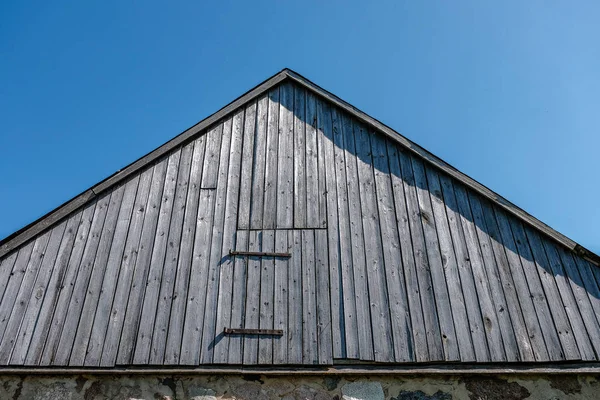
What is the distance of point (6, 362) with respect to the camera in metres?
3.88

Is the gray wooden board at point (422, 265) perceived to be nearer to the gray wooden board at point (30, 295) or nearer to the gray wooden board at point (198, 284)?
the gray wooden board at point (198, 284)

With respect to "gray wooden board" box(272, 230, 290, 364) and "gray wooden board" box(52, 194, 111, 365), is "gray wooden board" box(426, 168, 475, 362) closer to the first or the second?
"gray wooden board" box(272, 230, 290, 364)

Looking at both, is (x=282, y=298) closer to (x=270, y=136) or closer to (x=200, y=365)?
(x=200, y=365)

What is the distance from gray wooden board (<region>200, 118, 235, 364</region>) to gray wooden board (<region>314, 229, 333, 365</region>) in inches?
24.2

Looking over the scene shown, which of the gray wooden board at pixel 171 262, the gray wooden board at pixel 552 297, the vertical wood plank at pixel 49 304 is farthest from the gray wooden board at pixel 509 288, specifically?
the vertical wood plank at pixel 49 304

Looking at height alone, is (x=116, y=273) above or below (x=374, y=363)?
above

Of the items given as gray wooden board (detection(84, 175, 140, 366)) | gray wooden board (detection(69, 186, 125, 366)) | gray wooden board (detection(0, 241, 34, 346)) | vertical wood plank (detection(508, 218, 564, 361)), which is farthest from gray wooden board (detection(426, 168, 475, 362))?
gray wooden board (detection(0, 241, 34, 346))

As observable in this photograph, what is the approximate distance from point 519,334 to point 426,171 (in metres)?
1.97

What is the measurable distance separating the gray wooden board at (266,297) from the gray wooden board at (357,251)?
28.8 inches

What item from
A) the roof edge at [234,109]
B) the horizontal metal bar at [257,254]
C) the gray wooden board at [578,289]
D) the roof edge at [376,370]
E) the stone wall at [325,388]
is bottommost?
the stone wall at [325,388]

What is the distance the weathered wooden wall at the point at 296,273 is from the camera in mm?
3818

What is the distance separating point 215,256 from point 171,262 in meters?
0.44

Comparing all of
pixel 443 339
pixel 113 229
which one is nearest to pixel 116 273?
pixel 113 229

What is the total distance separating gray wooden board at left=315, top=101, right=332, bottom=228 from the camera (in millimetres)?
4715
